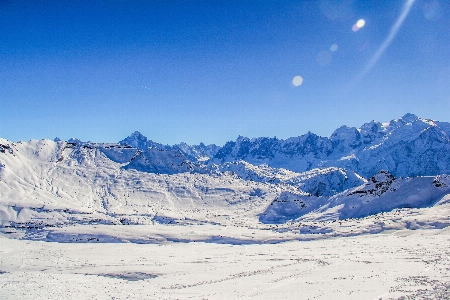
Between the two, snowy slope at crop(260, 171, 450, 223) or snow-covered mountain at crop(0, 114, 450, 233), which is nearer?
snowy slope at crop(260, 171, 450, 223)

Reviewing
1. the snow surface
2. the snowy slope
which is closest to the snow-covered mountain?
the snowy slope

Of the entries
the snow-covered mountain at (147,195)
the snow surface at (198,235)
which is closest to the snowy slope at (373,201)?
the snow-covered mountain at (147,195)

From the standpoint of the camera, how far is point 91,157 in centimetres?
19700

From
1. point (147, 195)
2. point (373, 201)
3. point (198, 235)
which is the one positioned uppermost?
point (147, 195)

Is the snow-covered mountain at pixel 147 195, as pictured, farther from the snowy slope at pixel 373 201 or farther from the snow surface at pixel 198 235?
the snow surface at pixel 198 235

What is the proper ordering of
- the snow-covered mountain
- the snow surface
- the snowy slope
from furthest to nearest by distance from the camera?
the snow-covered mountain
the snowy slope
the snow surface

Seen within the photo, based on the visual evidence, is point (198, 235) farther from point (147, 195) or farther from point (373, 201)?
point (147, 195)

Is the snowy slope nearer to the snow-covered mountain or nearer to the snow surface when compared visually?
the snow-covered mountain

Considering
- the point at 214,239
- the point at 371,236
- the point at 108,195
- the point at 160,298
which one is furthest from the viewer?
the point at 108,195

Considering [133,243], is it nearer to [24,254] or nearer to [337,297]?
[24,254]

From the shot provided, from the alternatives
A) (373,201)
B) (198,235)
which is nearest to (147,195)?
(198,235)

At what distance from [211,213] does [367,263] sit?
10331 centimetres

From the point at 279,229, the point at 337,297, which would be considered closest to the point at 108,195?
the point at 279,229

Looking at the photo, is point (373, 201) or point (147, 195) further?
point (147, 195)
